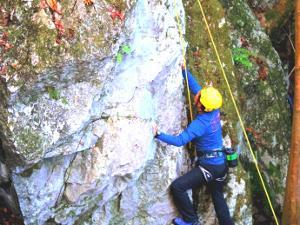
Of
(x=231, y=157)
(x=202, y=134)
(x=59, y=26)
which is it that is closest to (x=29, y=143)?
(x=59, y=26)

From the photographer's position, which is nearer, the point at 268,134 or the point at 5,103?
the point at 5,103

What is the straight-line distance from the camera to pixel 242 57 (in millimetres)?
9562

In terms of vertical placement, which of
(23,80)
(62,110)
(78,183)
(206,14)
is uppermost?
(206,14)

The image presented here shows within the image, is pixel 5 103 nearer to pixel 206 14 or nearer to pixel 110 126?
pixel 110 126

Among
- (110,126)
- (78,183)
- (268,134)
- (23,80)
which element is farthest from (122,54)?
(268,134)

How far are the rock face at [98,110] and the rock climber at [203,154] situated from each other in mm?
220

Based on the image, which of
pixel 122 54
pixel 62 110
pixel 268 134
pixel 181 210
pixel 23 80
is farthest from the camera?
pixel 268 134

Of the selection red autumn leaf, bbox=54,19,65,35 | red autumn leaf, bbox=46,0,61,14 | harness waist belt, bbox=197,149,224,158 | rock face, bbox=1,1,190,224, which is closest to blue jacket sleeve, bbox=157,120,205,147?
rock face, bbox=1,1,190,224

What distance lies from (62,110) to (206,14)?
393cm

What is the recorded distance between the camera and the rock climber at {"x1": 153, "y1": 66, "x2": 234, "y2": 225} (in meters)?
6.82

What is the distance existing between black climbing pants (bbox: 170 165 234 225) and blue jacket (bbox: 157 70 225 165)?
194mm

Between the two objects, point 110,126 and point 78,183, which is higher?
point 110,126

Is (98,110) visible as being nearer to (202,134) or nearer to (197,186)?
(202,134)

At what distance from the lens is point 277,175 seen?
9.91 metres
